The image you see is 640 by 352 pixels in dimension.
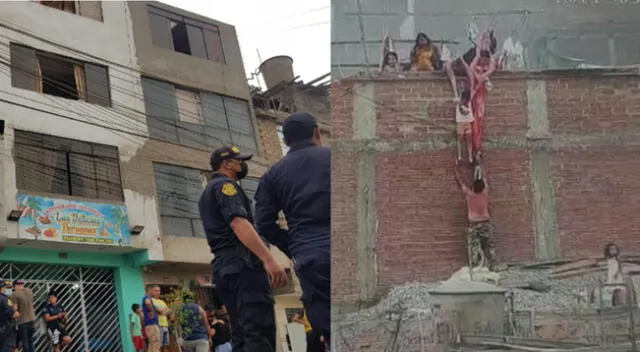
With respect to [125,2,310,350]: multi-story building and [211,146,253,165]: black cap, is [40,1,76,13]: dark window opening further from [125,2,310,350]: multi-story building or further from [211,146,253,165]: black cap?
[211,146,253,165]: black cap

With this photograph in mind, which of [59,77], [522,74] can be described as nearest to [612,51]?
[522,74]

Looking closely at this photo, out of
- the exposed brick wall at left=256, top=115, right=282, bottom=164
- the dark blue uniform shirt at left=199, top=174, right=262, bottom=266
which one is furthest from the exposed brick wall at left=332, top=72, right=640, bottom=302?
the exposed brick wall at left=256, top=115, right=282, bottom=164

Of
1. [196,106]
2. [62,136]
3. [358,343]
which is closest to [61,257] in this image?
[62,136]

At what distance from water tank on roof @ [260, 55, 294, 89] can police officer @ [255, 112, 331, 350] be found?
1787 centimetres

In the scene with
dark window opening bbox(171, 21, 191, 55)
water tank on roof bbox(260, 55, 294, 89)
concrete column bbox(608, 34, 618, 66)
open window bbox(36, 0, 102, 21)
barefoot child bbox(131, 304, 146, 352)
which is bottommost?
barefoot child bbox(131, 304, 146, 352)

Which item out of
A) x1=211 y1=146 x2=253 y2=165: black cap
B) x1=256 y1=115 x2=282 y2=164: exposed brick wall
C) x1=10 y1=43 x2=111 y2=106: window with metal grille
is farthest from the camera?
x1=256 y1=115 x2=282 y2=164: exposed brick wall

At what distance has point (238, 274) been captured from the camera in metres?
3.66

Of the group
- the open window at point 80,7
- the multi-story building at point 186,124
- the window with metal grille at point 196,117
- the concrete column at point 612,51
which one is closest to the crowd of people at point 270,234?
the concrete column at point 612,51

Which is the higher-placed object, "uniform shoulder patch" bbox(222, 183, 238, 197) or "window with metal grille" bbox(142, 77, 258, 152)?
"window with metal grille" bbox(142, 77, 258, 152)

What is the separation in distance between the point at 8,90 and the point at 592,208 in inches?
572

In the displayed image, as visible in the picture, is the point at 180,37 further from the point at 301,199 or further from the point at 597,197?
the point at 597,197

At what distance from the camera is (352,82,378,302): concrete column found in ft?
8.95

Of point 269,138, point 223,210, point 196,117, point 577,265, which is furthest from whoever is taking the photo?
point 269,138

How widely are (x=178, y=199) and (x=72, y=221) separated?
2.63 m
